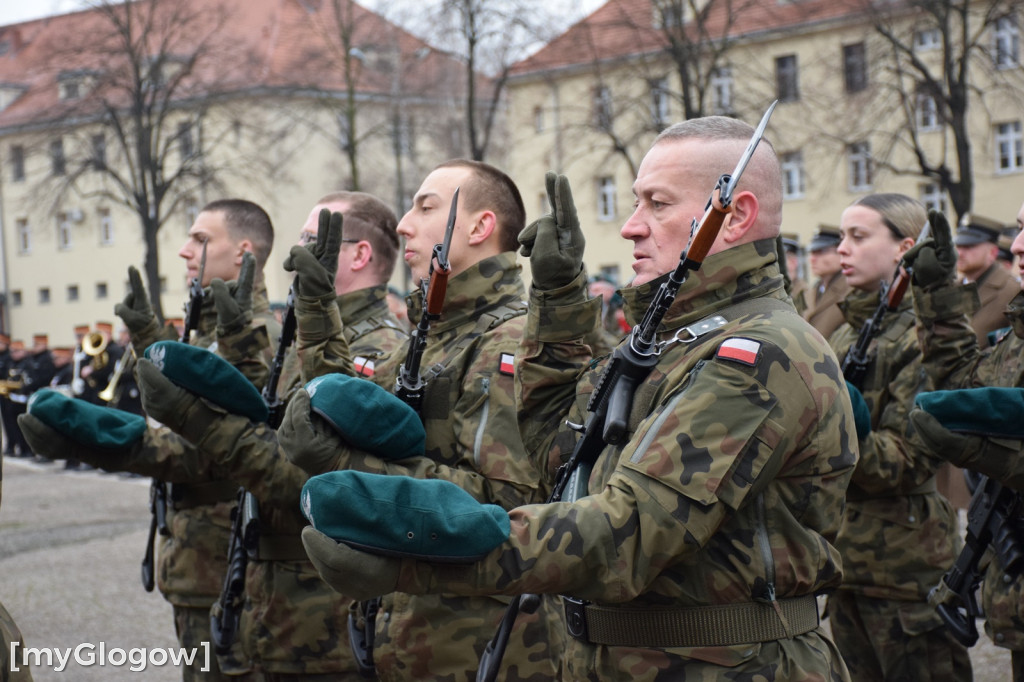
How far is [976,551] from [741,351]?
7.91ft

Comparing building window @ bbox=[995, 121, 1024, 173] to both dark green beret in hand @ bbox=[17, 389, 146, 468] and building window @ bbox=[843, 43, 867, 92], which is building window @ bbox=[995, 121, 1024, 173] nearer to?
building window @ bbox=[843, 43, 867, 92]

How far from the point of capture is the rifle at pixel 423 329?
384 cm

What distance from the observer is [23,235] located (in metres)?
54.0

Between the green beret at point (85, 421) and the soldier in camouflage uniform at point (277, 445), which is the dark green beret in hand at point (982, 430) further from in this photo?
the green beret at point (85, 421)

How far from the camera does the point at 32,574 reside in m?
9.94

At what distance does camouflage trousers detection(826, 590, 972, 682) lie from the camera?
196 inches

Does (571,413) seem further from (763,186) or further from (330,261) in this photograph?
(330,261)

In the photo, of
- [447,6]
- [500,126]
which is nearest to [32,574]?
[447,6]

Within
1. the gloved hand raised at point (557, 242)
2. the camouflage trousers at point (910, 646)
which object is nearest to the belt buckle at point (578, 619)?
the gloved hand raised at point (557, 242)

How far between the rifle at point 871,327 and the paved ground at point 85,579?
213 cm

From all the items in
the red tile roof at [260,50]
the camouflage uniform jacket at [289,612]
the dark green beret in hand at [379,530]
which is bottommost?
the camouflage uniform jacket at [289,612]

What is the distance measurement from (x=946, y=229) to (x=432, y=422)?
2.18 m

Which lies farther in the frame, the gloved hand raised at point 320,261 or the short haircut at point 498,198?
the short haircut at point 498,198

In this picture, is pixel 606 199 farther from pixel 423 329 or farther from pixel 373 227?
pixel 423 329
